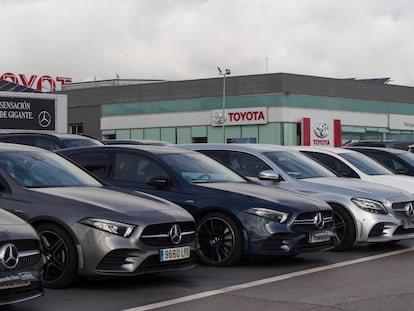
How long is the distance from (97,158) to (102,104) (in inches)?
2451

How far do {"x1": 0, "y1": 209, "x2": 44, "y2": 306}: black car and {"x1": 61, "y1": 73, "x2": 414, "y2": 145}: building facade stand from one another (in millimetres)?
57400

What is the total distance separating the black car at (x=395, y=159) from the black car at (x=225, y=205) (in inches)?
265

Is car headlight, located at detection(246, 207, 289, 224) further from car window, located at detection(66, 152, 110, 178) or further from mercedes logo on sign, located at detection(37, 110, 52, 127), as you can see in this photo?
mercedes logo on sign, located at detection(37, 110, 52, 127)

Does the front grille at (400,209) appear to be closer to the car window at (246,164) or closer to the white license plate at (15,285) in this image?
the car window at (246,164)

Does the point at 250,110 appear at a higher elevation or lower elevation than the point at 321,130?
higher

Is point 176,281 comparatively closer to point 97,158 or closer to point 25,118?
point 97,158

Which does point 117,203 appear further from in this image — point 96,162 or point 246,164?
point 246,164

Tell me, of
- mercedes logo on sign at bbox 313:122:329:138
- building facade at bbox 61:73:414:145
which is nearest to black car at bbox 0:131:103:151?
building facade at bbox 61:73:414:145

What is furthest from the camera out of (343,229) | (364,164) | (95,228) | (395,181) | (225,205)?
(364,164)

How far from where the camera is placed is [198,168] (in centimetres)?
1062

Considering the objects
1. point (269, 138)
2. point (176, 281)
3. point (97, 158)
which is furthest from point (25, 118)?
point (269, 138)

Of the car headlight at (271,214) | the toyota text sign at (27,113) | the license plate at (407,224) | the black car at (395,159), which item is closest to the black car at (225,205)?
the car headlight at (271,214)

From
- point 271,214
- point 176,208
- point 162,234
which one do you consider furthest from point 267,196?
point 162,234

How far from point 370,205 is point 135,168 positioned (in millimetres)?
3570
